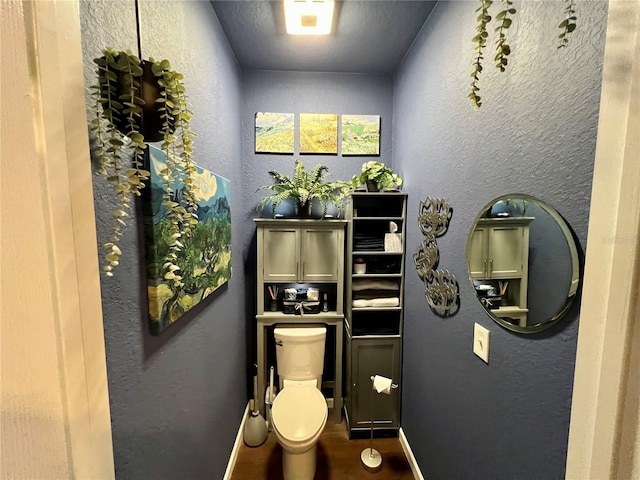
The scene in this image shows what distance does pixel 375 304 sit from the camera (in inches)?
76.0

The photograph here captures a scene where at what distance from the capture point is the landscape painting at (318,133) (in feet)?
7.22

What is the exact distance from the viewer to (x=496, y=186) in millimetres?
984

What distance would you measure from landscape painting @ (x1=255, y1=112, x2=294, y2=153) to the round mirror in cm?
165

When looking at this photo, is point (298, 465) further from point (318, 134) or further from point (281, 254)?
point (318, 134)

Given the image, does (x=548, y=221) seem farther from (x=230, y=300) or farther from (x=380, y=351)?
(x=230, y=300)

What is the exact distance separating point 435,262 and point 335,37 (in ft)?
5.26

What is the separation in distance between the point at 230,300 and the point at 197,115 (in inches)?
44.5

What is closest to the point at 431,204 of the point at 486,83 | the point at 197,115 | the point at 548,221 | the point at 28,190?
the point at 486,83

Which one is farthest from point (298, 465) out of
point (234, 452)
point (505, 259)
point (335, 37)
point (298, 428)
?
point (335, 37)

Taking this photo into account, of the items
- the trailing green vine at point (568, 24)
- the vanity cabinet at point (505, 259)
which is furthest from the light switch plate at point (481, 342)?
the trailing green vine at point (568, 24)

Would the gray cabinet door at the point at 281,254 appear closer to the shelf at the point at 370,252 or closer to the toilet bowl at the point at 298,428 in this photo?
the shelf at the point at 370,252

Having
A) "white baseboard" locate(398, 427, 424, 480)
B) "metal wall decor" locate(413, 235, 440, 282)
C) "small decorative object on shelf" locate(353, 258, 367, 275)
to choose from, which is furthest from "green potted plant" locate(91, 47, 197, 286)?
"white baseboard" locate(398, 427, 424, 480)

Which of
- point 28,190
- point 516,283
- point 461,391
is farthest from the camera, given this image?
point 461,391

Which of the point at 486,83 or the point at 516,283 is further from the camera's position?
the point at 486,83
